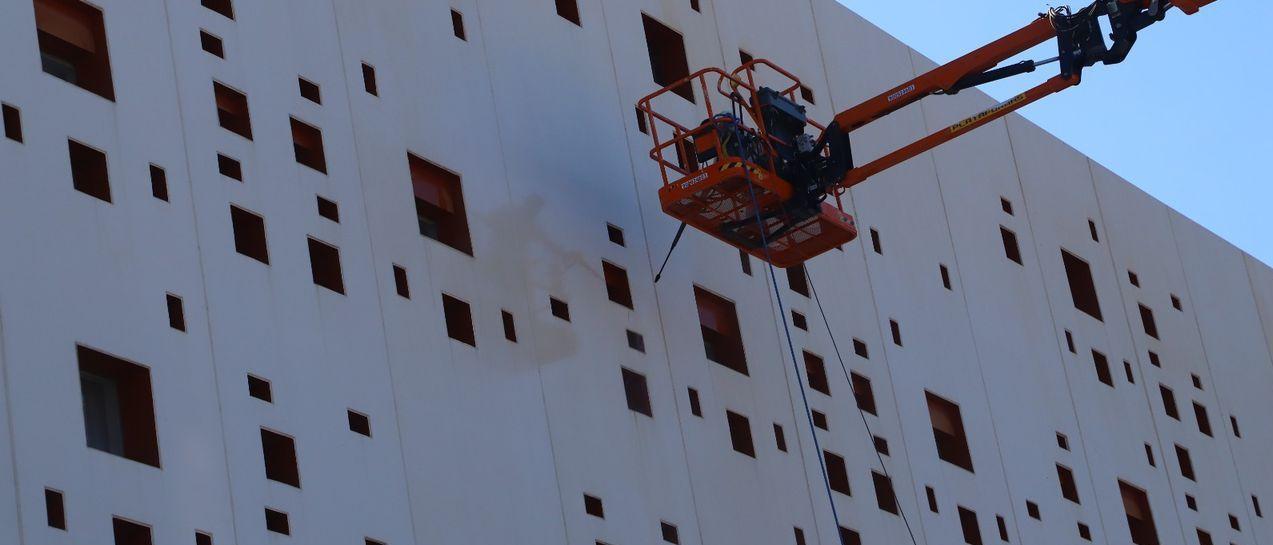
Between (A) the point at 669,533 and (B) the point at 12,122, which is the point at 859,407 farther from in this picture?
(B) the point at 12,122

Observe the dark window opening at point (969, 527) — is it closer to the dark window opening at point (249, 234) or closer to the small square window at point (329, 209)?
the small square window at point (329, 209)

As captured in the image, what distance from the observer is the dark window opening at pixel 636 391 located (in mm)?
16516

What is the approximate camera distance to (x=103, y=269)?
43.1 ft

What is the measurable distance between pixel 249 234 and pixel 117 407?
1649 mm

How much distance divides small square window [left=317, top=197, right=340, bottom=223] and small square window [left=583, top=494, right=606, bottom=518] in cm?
254

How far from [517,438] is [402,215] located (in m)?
1.69

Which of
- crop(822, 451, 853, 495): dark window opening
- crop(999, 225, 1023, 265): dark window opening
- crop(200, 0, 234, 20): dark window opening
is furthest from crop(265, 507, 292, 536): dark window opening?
crop(999, 225, 1023, 265): dark window opening

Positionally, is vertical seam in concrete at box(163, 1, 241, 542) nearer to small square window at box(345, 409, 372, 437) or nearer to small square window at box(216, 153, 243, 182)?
small square window at box(216, 153, 243, 182)

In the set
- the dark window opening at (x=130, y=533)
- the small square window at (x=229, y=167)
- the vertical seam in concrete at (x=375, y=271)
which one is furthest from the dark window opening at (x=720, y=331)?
the dark window opening at (x=130, y=533)

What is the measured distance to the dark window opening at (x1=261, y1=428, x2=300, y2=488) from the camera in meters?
13.6

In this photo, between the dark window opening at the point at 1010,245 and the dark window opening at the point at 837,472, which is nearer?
the dark window opening at the point at 837,472

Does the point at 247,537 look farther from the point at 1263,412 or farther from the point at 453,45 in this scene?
the point at 1263,412

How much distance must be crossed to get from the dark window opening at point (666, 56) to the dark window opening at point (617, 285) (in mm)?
2351

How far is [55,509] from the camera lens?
482 inches
